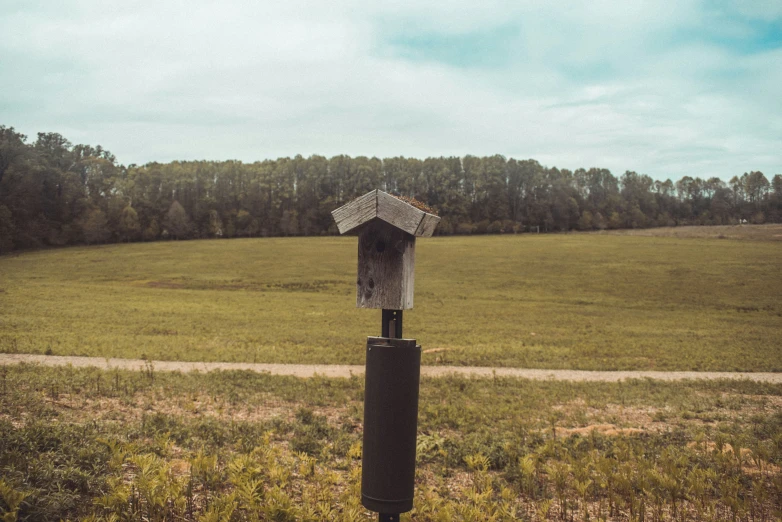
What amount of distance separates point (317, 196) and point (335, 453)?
65.4m

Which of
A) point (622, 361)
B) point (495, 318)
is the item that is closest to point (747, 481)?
point (622, 361)

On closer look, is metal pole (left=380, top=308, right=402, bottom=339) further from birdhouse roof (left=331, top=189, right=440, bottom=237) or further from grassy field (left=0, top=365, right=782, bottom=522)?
grassy field (left=0, top=365, right=782, bottom=522)

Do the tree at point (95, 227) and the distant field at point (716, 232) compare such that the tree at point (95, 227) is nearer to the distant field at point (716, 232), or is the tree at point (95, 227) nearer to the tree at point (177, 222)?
the tree at point (177, 222)

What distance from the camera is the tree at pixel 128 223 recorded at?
67875mm

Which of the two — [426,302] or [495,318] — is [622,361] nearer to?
[495,318]

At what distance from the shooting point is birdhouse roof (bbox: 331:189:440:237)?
3.67 meters

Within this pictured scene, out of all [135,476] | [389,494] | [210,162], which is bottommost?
[135,476]

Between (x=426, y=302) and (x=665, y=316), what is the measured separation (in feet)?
42.0

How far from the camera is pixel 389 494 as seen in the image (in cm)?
375

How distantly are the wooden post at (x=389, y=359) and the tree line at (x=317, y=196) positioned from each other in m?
37.8

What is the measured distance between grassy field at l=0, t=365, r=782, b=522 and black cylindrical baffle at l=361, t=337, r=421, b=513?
1097 mm

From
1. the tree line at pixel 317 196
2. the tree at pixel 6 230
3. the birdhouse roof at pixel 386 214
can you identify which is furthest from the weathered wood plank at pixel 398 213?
the tree line at pixel 317 196

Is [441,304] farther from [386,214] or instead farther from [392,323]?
[386,214]

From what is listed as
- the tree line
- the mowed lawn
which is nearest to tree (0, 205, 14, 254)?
the tree line
